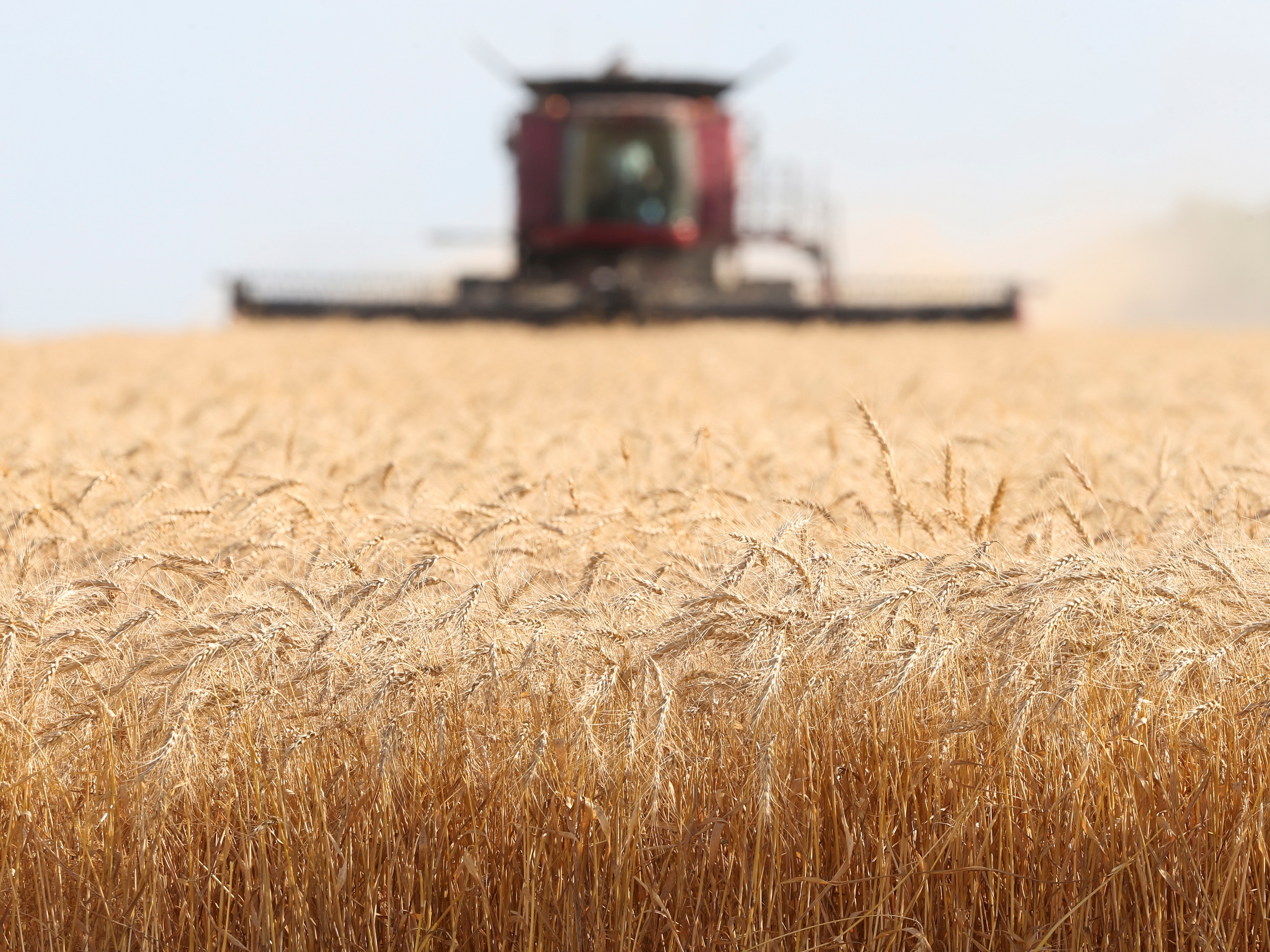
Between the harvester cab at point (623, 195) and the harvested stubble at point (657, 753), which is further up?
the harvester cab at point (623, 195)

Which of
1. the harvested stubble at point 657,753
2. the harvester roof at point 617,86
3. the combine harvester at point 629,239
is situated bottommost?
the harvested stubble at point 657,753

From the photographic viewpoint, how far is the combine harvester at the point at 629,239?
1569 cm

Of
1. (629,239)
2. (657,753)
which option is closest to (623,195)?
(629,239)

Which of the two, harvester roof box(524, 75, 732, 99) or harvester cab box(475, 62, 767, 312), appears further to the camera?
harvester roof box(524, 75, 732, 99)

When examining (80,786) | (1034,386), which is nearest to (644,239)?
(1034,386)

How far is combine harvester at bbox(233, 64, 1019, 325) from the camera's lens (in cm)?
1569

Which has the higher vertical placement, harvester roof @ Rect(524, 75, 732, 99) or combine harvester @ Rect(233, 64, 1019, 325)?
harvester roof @ Rect(524, 75, 732, 99)

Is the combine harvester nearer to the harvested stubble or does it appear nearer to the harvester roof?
the harvester roof

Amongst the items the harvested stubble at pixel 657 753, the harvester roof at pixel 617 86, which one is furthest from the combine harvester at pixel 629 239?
the harvested stubble at pixel 657 753

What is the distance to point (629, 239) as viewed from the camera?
52.0 ft

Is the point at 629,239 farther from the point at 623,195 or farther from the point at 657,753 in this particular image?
the point at 657,753

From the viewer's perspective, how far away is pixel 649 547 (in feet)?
9.83

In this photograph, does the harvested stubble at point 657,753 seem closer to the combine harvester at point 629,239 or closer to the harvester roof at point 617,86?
the combine harvester at point 629,239

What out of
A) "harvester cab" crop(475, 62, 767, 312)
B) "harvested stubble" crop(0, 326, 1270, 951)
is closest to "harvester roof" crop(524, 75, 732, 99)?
"harvester cab" crop(475, 62, 767, 312)
